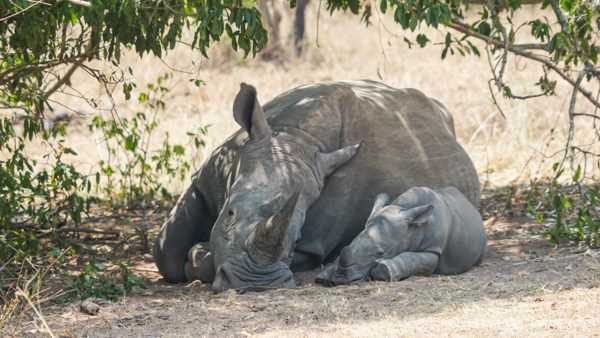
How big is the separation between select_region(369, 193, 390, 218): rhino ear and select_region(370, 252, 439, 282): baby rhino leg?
47cm

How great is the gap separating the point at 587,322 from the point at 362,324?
1.16m

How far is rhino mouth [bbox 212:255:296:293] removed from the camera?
6.68 metres

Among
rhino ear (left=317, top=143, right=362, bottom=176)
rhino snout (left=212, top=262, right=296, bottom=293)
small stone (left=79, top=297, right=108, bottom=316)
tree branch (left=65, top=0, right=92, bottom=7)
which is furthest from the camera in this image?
rhino ear (left=317, top=143, right=362, bottom=176)

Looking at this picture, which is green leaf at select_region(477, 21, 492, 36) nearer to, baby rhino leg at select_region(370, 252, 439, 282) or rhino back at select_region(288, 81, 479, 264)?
rhino back at select_region(288, 81, 479, 264)

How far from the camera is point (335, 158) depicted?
771 centimetres

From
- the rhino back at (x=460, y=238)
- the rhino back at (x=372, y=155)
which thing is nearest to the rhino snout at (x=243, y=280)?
the rhino back at (x=372, y=155)

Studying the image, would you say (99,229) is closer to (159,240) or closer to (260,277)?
(159,240)

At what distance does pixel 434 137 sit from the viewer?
833cm

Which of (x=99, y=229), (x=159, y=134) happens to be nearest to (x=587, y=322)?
(x=99, y=229)

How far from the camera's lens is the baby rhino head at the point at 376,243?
6895mm

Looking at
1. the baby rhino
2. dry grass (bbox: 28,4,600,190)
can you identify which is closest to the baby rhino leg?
the baby rhino

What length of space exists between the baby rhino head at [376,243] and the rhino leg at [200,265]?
82cm

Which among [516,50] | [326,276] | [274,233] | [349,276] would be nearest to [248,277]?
[274,233]

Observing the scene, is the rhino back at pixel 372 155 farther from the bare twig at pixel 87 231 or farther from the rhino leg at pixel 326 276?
the bare twig at pixel 87 231
